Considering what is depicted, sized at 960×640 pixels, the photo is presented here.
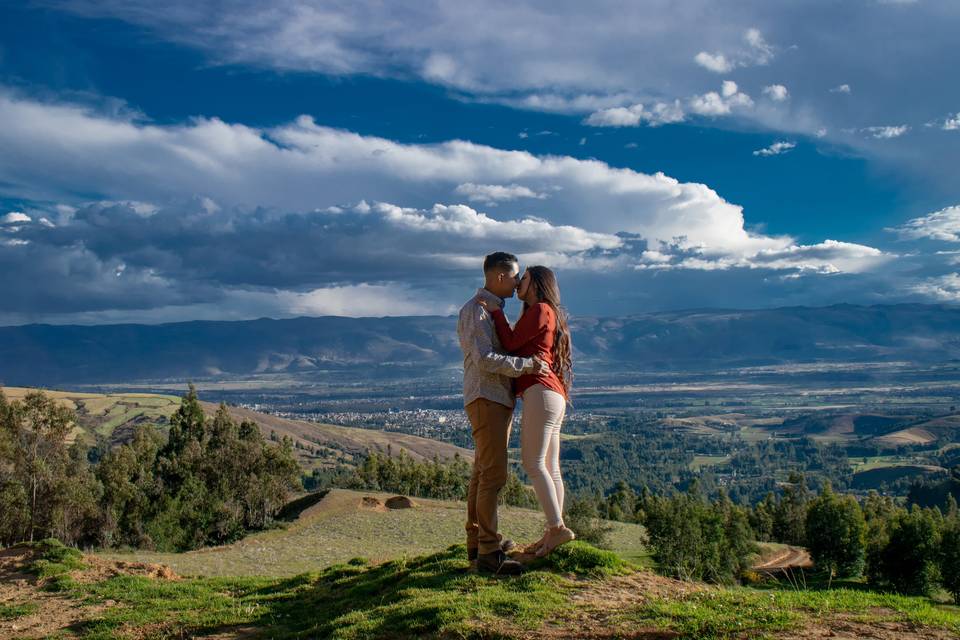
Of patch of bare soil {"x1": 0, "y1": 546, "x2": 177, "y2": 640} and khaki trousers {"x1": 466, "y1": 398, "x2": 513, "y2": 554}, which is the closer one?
khaki trousers {"x1": 466, "y1": 398, "x2": 513, "y2": 554}

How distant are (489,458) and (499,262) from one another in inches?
102

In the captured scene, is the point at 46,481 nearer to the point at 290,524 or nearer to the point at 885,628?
the point at 290,524

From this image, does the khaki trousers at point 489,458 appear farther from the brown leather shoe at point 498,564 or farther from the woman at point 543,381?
the woman at point 543,381

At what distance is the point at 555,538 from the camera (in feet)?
32.7

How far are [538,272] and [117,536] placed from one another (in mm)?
49602

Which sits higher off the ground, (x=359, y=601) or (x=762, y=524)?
(x=359, y=601)

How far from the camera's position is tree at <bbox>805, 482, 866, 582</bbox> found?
190 feet

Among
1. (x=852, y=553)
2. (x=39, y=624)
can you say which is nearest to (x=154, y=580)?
(x=39, y=624)

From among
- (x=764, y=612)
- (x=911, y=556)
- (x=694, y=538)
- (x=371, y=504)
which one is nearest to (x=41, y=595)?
(x=764, y=612)

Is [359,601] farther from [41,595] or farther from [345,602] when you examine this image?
[41,595]

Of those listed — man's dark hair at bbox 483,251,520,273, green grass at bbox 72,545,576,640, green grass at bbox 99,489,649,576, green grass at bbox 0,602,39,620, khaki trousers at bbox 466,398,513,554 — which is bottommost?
green grass at bbox 99,489,649,576

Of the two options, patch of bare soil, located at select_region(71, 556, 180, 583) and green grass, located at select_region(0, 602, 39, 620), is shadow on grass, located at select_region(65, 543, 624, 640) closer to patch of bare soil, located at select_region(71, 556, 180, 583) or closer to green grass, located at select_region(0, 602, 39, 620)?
patch of bare soil, located at select_region(71, 556, 180, 583)

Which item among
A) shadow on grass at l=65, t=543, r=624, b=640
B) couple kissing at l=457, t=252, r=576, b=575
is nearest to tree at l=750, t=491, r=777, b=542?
shadow on grass at l=65, t=543, r=624, b=640

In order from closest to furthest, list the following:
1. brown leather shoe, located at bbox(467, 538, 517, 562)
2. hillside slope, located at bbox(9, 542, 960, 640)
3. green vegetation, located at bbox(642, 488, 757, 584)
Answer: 1. hillside slope, located at bbox(9, 542, 960, 640)
2. brown leather shoe, located at bbox(467, 538, 517, 562)
3. green vegetation, located at bbox(642, 488, 757, 584)
